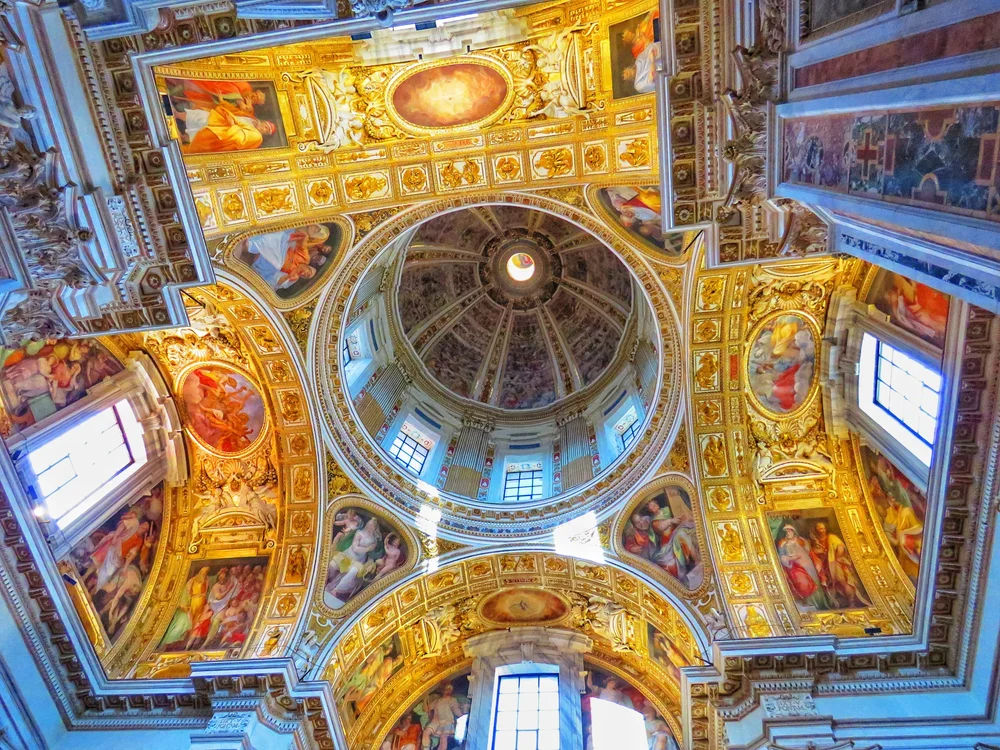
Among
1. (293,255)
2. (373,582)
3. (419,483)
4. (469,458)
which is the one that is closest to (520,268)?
(469,458)

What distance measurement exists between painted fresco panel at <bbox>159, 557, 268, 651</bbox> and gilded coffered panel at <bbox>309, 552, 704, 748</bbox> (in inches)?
70.1

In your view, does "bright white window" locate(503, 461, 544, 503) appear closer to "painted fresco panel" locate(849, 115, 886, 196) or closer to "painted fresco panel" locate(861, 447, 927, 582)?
"painted fresco panel" locate(861, 447, 927, 582)

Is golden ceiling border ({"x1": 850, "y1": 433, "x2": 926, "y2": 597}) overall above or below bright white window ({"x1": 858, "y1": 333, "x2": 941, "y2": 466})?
below

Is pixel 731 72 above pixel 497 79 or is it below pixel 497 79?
below

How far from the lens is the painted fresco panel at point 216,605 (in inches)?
547

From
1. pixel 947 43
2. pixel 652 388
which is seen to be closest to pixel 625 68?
pixel 947 43

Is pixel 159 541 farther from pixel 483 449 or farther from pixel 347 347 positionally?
pixel 483 449

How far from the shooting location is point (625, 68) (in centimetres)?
1092

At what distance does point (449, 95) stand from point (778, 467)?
35.1 ft

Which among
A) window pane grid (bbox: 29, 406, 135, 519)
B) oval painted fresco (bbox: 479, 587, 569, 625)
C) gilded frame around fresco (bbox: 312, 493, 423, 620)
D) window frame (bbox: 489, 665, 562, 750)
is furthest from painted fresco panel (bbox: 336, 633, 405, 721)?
window pane grid (bbox: 29, 406, 135, 519)

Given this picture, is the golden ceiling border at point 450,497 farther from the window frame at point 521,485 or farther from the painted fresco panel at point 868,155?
the painted fresco panel at point 868,155

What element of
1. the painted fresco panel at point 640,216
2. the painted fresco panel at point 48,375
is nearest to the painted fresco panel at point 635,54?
the painted fresco panel at point 640,216

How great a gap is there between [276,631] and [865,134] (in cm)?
1382

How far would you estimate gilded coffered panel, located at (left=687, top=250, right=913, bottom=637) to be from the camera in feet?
42.0
